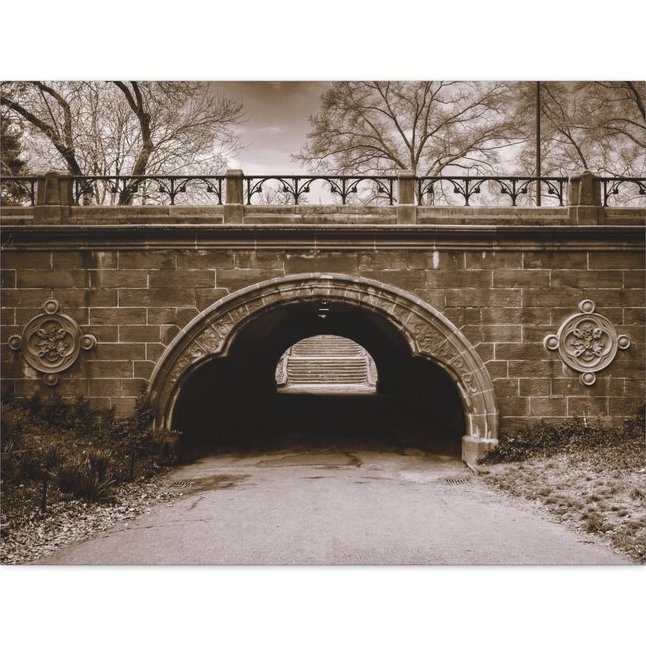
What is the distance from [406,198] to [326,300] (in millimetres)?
1731

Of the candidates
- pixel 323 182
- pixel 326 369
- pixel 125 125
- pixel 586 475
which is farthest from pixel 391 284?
pixel 326 369

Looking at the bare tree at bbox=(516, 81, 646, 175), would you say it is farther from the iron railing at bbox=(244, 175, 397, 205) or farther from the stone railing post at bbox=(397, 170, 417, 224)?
the iron railing at bbox=(244, 175, 397, 205)

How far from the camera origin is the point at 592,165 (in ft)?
23.0

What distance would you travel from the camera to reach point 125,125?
26.4ft

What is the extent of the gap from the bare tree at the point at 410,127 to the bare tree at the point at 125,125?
51.6 inches

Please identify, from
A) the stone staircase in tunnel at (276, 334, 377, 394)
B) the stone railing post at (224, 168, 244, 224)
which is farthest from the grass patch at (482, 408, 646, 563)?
the stone staircase in tunnel at (276, 334, 377, 394)

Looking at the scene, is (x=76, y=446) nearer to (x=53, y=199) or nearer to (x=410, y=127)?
(x=53, y=199)

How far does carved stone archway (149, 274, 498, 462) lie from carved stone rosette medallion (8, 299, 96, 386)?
1.18 m

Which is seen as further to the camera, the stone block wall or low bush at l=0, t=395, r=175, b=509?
the stone block wall

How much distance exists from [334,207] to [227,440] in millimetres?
4713

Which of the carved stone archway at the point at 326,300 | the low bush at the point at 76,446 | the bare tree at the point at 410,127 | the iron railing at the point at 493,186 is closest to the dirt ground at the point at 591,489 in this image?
the carved stone archway at the point at 326,300

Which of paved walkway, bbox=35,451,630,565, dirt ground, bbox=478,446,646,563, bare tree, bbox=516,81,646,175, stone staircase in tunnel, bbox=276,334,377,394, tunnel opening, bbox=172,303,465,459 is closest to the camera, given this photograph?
paved walkway, bbox=35,451,630,565

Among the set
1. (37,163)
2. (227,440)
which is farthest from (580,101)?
(227,440)

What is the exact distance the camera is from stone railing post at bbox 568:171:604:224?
6992 mm
